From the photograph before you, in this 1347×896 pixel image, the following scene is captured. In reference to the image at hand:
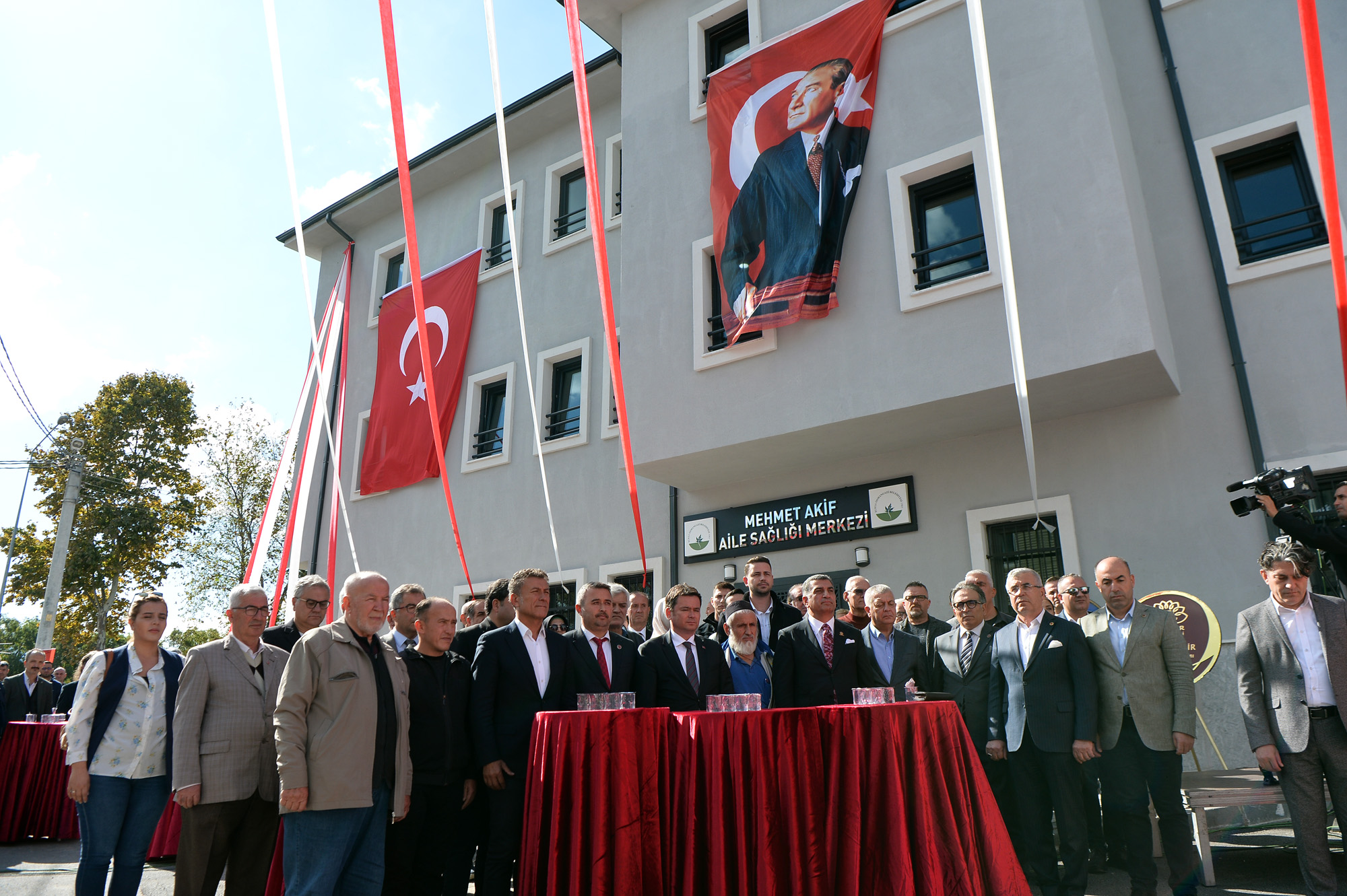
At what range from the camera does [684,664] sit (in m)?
5.44

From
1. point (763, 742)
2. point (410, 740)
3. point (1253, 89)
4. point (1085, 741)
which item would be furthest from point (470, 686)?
point (1253, 89)

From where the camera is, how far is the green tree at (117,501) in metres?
26.6

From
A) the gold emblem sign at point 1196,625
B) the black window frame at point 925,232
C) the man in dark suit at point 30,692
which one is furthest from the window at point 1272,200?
the man in dark suit at point 30,692

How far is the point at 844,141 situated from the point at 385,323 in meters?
10.8

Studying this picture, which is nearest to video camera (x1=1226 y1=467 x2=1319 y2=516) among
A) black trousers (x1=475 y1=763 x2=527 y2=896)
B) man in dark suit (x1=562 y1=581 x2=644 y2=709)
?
man in dark suit (x1=562 y1=581 x2=644 y2=709)

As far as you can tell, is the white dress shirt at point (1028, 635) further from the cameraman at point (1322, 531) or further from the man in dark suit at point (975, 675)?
the cameraman at point (1322, 531)

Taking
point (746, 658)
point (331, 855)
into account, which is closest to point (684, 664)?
point (746, 658)

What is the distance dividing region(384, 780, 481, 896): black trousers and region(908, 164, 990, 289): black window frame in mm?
7067

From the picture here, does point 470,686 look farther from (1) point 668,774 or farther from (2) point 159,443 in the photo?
(2) point 159,443

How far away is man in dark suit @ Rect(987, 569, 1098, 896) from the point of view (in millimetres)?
5289

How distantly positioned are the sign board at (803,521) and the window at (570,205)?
20.6 feet

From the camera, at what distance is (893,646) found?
6293mm

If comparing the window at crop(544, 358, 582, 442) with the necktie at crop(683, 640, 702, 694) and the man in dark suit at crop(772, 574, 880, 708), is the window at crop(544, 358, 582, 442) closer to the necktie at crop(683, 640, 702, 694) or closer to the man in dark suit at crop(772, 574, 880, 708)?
the man in dark suit at crop(772, 574, 880, 708)

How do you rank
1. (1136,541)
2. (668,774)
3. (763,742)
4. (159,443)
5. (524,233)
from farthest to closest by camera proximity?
1. (159,443)
2. (524,233)
3. (1136,541)
4. (668,774)
5. (763,742)
